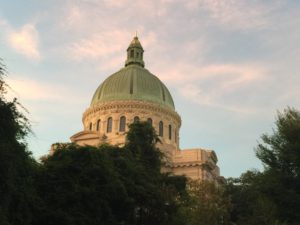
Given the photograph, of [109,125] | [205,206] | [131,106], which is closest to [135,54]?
[131,106]

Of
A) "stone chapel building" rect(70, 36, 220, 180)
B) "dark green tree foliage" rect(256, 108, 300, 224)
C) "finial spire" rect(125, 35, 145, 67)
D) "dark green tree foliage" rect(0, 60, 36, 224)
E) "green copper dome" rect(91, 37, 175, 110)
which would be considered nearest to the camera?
"dark green tree foliage" rect(0, 60, 36, 224)

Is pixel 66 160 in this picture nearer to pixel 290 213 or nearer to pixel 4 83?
pixel 4 83

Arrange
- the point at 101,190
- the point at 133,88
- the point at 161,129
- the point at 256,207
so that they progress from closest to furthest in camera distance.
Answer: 1. the point at 101,190
2. the point at 256,207
3. the point at 161,129
4. the point at 133,88

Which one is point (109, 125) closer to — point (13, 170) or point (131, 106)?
point (131, 106)

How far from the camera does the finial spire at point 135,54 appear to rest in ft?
218

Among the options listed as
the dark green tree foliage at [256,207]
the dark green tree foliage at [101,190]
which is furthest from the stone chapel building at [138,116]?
the dark green tree foliage at [101,190]

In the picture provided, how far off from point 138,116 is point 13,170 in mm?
39623

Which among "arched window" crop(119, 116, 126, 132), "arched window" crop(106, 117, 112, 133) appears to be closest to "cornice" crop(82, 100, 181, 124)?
"arched window" crop(119, 116, 126, 132)

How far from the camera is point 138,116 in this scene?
5750 cm

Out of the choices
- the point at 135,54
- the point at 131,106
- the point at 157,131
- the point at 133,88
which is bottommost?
the point at 157,131

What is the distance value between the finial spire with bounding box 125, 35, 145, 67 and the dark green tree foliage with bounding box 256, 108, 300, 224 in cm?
3939

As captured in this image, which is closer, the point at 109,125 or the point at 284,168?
the point at 284,168

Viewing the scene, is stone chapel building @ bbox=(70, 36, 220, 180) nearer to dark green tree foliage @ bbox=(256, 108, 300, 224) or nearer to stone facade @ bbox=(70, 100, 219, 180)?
stone facade @ bbox=(70, 100, 219, 180)

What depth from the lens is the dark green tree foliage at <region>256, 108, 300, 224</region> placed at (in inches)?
1040
